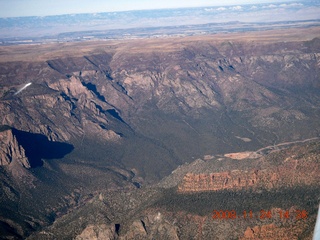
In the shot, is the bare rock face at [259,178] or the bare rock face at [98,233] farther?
the bare rock face at [259,178]

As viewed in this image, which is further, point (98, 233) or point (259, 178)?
point (259, 178)

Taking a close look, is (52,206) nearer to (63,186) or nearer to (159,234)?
(63,186)

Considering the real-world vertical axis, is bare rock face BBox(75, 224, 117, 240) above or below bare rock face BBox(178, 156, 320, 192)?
below

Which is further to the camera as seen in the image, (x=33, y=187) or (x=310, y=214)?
(x=33, y=187)

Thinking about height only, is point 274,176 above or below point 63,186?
above

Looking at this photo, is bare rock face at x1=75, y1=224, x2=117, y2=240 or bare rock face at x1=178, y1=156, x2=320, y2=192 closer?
bare rock face at x1=75, y1=224, x2=117, y2=240

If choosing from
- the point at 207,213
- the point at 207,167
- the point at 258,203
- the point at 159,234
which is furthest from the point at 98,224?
the point at 207,167

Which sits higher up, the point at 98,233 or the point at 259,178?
the point at 259,178

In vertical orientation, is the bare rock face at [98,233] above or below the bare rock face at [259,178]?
below
